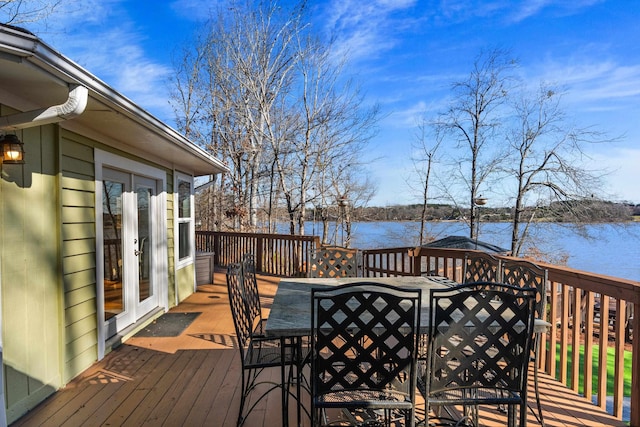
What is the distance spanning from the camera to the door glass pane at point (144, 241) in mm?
4172

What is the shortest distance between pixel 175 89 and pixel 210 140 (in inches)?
90.4

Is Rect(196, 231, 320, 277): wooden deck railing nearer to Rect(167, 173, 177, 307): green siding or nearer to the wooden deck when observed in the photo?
Rect(167, 173, 177, 307): green siding

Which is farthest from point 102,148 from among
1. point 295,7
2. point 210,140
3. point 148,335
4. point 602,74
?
point 602,74

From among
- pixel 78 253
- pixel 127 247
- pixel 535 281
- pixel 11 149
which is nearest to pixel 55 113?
pixel 11 149

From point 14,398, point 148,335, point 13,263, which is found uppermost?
point 13,263

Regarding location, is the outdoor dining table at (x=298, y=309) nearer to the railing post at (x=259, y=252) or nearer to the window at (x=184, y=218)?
the window at (x=184, y=218)

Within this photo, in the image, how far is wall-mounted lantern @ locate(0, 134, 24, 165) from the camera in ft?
6.67

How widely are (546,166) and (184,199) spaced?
33.9 feet

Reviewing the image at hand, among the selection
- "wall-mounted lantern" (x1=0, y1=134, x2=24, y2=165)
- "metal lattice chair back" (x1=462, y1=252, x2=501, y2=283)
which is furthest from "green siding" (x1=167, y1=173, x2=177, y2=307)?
"metal lattice chair back" (x1=462, y1=252, x2=501, y2=283)

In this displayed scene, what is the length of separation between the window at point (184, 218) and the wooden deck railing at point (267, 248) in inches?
45.2

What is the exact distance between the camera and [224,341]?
3.75 m

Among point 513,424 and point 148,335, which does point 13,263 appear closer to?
point 148,335

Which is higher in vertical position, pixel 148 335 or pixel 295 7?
pixel 295 7

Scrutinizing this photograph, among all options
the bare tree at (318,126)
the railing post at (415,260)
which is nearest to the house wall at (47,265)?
the railing post at (415,260)
